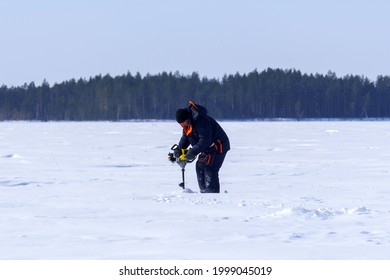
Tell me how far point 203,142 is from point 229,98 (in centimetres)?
11187

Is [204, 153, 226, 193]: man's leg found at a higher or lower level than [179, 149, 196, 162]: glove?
lower

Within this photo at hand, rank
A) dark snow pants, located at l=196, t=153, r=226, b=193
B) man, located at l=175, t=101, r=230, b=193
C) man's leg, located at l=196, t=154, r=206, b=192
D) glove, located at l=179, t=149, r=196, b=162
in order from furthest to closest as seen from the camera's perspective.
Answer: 1. man's leg, located at l=196, t=154, r=206, b=192
2. dark snow pants, located at l=196, t=153, r=226, b=193
3. glove, located at l=179, t=149, r=196, b=162
4. man, located at l=175, t=101, r=230, b=193

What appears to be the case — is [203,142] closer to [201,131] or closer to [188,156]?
[201,131]

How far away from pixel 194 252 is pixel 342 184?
6.22 meters

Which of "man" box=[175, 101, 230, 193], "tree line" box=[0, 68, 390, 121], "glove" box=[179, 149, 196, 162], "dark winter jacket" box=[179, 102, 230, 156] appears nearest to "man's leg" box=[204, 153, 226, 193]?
"man" box=[175, 101, 230, 193]

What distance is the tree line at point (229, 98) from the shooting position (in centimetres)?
11969

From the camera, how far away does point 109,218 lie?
7402mm

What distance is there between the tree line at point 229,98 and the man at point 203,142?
10689 centimetres

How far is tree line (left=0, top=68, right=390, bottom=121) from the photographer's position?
119688mm

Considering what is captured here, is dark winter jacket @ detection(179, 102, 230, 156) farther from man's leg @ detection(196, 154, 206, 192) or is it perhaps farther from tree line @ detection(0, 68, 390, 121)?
tree line @ detection(0, 68, 390, 121)

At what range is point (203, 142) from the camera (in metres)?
9.53

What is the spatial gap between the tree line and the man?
107 meters

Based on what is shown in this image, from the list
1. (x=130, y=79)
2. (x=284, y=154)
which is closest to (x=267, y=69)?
(x=130, y=79)
